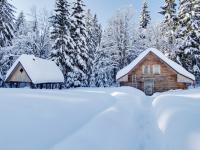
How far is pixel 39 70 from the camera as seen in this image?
35031mm

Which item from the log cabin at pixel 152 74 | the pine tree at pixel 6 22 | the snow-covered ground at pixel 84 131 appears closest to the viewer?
the snow-covered ground at pixel 84 131

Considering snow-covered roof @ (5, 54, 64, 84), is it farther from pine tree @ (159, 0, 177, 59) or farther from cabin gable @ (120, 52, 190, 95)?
pine tree @ (159, 0, 177, 59)

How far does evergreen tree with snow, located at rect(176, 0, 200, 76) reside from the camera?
41094 millimetres

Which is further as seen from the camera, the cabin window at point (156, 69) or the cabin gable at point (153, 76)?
the cabin window at point (156, 69)

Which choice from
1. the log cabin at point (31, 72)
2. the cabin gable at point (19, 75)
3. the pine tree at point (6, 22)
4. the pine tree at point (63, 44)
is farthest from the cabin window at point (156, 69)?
the pine tree at point (6, 22)

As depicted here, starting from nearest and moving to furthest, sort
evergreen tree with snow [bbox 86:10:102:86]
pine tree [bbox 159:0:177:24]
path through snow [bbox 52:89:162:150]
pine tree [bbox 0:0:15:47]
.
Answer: path through snow [bbox 52:89:162:150]
pine tree [bbox 0:0:15:47]
pine tree [bbox 159:0:177:24]
evergreen tree with snow [bbox 86:10:102:86]

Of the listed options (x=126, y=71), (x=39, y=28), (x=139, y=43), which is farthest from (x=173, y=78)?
(x=39, y=28)

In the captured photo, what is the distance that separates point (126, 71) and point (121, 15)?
16.7 meters

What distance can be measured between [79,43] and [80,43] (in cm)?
17

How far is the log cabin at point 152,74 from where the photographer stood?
3403 cm

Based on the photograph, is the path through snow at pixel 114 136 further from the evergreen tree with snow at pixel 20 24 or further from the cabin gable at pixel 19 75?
the evergreen tree with snow at pixel 20 24

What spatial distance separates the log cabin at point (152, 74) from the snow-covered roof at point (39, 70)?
29.7 feet

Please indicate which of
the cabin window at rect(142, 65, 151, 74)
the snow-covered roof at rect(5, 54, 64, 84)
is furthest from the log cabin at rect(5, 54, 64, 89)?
the cabin window at rect(142, 65, 151, 74)

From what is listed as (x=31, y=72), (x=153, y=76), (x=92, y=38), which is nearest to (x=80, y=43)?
(x=31, y=72)
